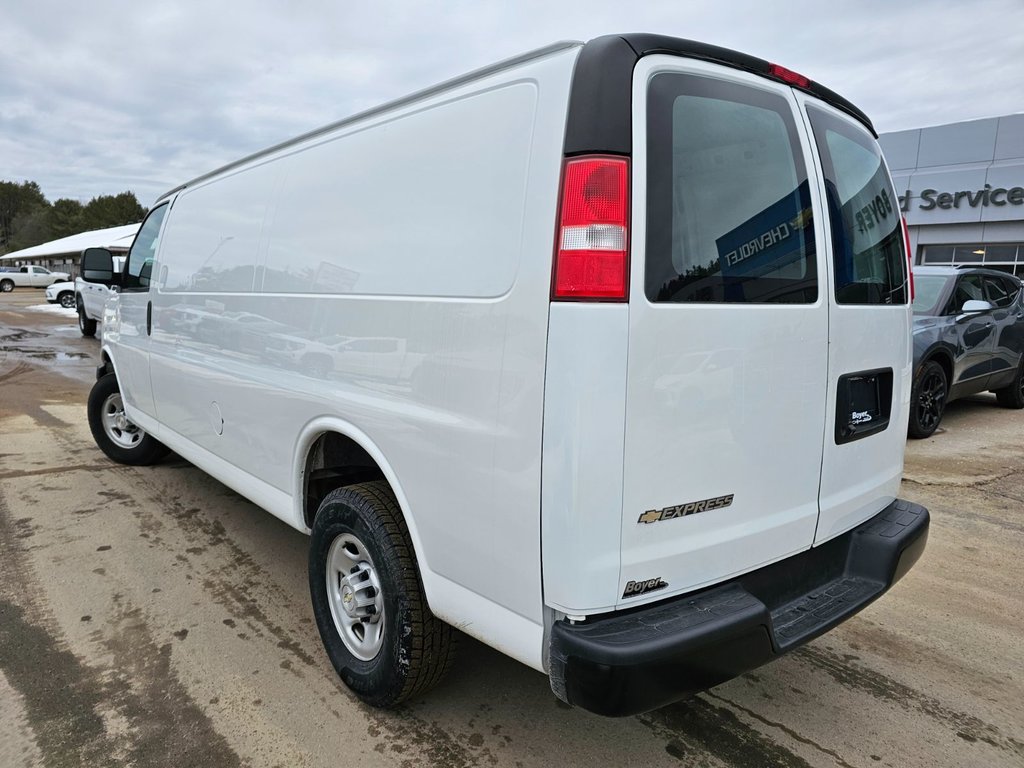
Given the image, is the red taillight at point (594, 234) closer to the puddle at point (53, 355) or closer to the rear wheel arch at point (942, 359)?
the rear wheel arch at point (942, 359)

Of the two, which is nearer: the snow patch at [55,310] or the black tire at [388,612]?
the black tire at [388,612]

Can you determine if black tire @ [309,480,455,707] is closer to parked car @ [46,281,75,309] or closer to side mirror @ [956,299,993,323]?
side mirror @ [956,299,993,323]

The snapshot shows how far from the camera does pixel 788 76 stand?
2.34 metres

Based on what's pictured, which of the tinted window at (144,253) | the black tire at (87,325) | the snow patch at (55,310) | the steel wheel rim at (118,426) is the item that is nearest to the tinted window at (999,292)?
the tinted window at (144,253)

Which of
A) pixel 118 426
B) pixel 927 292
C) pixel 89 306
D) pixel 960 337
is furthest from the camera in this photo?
pixel 89 306

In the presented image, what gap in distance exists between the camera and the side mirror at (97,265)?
200 inches

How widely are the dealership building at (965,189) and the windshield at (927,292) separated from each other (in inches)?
645

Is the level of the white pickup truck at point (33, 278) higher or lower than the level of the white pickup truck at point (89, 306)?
higher

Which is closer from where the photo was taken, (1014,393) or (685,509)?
(685,509)

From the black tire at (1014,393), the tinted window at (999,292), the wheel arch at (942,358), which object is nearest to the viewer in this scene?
the wheel arch at (942,358)

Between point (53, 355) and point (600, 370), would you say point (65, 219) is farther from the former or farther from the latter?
point (600, 370)

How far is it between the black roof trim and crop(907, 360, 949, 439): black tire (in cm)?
613

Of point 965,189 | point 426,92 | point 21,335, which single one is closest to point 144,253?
point 426,92

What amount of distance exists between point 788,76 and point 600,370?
134cm
